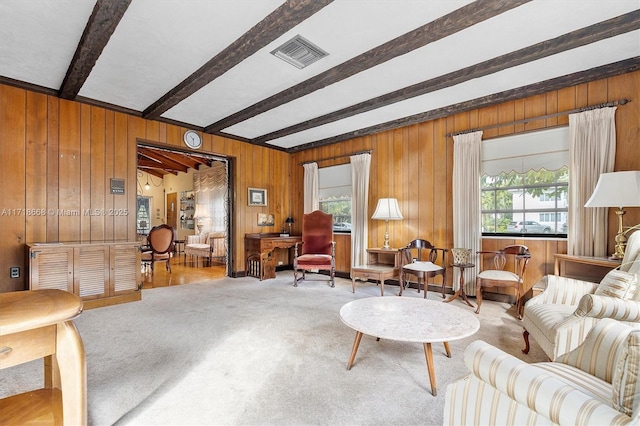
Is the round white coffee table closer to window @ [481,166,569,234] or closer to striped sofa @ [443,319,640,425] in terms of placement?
striped sofa @ [443,319,640,425]

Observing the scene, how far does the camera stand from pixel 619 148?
3.16m

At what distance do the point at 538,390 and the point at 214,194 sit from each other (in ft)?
28.4

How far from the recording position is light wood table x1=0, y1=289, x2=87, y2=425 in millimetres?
844

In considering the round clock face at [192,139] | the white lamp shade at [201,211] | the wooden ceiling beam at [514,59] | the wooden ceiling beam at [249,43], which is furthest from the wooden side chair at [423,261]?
the white lamp shade at [201,211]

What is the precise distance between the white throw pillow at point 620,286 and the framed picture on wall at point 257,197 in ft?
17.3

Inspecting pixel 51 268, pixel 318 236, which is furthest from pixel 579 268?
pixel 51 268

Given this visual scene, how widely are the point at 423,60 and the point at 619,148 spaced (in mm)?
2290

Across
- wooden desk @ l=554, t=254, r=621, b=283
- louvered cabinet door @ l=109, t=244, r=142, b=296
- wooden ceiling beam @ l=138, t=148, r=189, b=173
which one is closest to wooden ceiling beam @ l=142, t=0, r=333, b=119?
louvered cabinet door @ l=109, t=244, r=142, b=296

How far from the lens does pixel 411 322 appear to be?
82.7 inches

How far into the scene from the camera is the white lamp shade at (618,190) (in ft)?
8.48

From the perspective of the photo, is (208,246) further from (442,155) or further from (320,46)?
(320,46)

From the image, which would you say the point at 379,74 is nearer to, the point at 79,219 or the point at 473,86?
the point at 473,86

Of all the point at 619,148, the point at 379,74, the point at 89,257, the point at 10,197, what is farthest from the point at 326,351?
the point at 10,197

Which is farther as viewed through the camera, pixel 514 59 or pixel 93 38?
pixel 514 59
